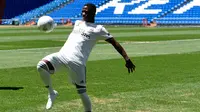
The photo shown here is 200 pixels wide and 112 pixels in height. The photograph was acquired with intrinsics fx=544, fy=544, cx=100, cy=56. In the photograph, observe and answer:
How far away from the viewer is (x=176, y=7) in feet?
225

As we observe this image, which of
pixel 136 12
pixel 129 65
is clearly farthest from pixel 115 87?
pixel 136 12

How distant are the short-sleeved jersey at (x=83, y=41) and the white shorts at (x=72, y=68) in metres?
0.06

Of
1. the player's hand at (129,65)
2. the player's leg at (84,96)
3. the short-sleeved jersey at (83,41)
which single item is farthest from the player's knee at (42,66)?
the player's hand at (129,65)

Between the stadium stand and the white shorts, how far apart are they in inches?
2241

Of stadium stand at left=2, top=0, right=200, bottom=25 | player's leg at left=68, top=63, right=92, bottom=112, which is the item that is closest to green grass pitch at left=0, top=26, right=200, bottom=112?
player's leg at left=68, top=63, right=92, bottom=112

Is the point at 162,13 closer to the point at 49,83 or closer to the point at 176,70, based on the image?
the point at 176,70

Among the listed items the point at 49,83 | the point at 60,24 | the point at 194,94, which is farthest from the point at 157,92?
the point at 60,24

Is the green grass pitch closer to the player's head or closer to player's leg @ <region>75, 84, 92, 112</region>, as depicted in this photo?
player's leg @ <region>75, 84, 92, 112</region>

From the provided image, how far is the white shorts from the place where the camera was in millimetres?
8375

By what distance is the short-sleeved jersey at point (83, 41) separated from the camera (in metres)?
8.38

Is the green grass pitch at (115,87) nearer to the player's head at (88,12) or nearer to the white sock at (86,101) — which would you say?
the white sock at (86,101)

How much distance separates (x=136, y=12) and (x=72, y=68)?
205 ft

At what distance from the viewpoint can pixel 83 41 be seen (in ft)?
27.6

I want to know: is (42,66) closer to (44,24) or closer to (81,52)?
(81,52)
